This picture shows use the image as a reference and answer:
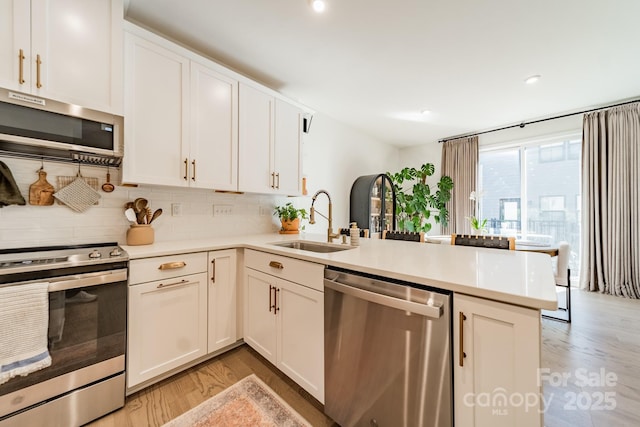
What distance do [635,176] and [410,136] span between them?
3.05 metres

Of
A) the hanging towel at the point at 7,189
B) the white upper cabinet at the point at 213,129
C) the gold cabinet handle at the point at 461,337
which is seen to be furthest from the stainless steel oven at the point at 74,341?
the gold cabinet handle at the point at 461,337

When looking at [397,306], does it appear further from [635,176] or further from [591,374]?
[635,176]

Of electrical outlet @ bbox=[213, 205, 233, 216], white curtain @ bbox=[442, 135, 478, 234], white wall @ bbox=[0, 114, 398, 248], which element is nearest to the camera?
white wall @ bbox=[0, 114, 398, 248]

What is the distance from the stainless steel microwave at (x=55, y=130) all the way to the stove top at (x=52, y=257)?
60 cm

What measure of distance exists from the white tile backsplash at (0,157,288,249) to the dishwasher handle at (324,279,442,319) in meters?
1.53

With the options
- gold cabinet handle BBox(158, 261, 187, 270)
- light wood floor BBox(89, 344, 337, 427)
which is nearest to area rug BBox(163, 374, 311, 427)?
light wood floor BBox(89, 344, 337, 427)

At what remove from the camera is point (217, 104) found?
80.2 inches

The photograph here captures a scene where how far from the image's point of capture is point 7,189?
140 centimetres

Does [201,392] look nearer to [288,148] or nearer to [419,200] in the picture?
[288,148]

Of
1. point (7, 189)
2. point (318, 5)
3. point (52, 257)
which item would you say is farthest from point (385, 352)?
point (7, 189)

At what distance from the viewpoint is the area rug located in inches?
51.5

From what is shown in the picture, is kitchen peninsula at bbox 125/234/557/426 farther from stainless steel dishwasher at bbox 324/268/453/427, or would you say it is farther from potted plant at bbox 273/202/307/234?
potted plant at bbox 273/202/307/234

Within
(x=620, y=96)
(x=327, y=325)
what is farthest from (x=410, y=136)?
(x=327, y=325)

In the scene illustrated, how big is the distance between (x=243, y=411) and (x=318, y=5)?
2659 mm
